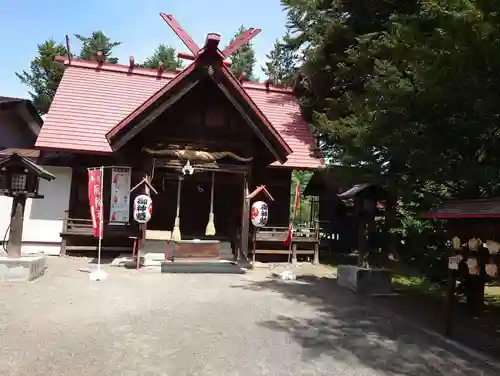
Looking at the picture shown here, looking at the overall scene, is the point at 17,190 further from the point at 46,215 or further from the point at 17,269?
the point at 46,215

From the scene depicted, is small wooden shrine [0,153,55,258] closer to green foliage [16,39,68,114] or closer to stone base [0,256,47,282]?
stone base [0,256,47,282]

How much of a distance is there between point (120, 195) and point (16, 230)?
154 inches

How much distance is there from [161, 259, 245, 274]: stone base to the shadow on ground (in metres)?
3.33

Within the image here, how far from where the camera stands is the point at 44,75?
103 ft

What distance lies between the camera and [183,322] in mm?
6477

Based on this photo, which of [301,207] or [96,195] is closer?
[96,195]

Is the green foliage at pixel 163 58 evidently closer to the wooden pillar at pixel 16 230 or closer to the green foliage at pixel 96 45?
the green foliage at pixel 96 45

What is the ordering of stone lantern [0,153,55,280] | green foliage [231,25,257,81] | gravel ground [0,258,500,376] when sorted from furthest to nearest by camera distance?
green foliage [231,25,257,81] < stone lantern [0,153,55,280] < gravel ground [0,258,500,376]

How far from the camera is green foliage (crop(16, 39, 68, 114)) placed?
98.2ft

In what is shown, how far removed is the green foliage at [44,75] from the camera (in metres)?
29.9

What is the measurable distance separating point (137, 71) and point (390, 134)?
12.6 m

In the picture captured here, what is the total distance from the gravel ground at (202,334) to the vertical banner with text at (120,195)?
Answer: 3.85 m

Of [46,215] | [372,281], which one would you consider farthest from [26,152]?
[372,281]

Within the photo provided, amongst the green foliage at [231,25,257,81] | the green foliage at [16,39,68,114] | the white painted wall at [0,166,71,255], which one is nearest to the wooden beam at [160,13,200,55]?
the white painted wall at [0,166,71,255]
